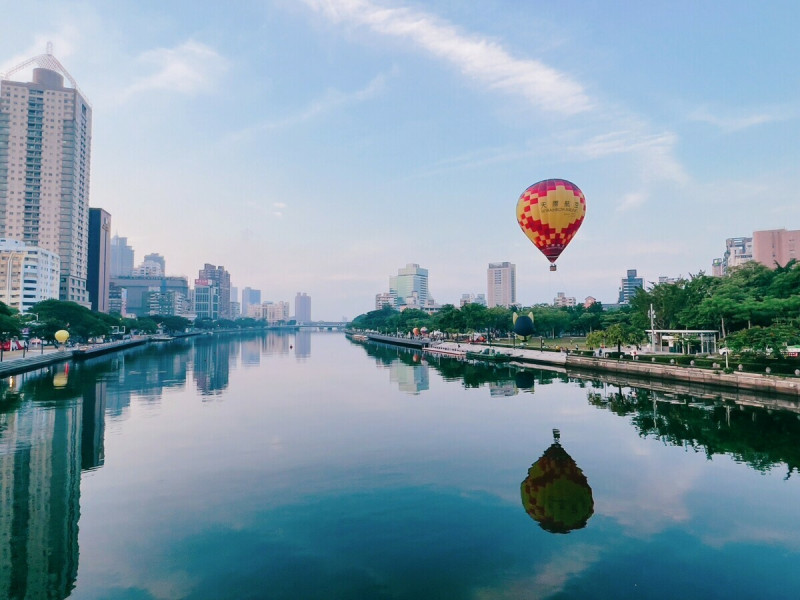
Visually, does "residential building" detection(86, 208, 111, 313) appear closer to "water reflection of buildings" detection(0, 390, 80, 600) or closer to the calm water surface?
the calm water surface

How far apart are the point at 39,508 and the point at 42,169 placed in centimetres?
15082

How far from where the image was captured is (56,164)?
134 meters

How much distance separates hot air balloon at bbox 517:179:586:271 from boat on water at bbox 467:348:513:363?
96.4 feet

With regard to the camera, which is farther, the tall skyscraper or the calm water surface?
the tall skyscraper

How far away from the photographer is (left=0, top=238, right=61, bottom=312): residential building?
11406cm

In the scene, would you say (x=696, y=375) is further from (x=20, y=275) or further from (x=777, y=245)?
(x=777, y=245)

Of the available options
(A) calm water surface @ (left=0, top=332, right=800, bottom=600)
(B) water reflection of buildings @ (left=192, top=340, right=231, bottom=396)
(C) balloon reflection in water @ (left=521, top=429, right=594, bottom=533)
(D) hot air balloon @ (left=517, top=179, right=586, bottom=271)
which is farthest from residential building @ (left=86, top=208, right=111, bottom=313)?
(C) balloon reflection in water @ (left=521, top=429, right=594, bottom=533)

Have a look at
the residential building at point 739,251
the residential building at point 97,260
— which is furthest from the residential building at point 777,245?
the residential building at point 97,260

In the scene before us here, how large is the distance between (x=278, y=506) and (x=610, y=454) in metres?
14.9

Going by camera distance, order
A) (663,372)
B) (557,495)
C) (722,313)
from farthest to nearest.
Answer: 1. (722,313)
2. (663,372)
3. (557,495)

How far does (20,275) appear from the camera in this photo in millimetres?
114188

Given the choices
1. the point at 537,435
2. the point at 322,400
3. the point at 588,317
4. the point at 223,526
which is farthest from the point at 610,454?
the point at 588,317

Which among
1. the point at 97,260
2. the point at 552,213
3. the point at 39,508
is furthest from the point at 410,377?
the point at 97,260

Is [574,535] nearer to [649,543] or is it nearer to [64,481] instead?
[649,543]
